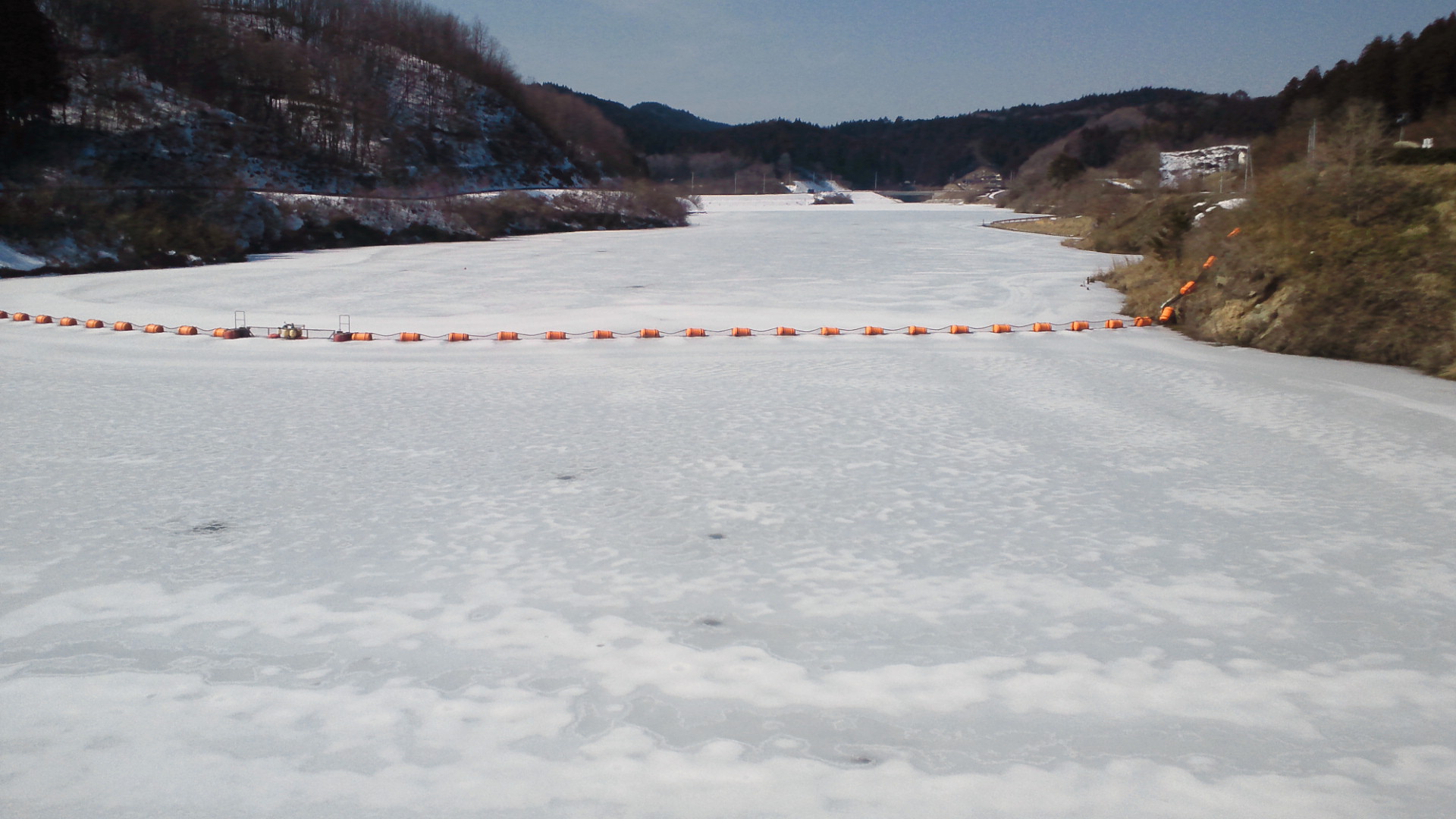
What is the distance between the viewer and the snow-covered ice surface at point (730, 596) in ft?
10.5

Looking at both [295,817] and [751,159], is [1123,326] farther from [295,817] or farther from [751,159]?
[751,159]

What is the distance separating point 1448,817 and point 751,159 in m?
167

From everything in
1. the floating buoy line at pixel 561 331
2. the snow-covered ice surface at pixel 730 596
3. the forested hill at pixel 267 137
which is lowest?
the snow-covered ice surface at pixel 730 596

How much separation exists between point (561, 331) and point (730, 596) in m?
9.27

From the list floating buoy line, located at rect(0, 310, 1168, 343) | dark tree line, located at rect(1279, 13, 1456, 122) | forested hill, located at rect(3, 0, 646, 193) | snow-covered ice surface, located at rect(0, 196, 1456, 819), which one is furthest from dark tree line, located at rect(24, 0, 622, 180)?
A: dark tree line, located at rect(1279, 13, 1456, 122)

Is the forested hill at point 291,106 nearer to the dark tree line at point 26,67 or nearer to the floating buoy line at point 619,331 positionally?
the dark tree line at point 26,67

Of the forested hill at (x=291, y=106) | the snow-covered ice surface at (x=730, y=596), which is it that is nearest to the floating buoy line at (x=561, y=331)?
the snow-covered ice surface at (x=730, y=596)

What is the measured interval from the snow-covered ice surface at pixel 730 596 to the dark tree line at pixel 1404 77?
47188 millimetres

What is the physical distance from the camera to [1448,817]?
2932 mm

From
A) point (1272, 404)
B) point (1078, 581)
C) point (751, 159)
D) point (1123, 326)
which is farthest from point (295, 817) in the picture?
point (751, 159)

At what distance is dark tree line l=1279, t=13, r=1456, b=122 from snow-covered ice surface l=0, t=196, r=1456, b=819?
1858 inches

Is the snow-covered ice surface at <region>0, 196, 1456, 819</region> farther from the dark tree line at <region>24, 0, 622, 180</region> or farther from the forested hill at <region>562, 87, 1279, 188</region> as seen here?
the forested hill at <region>562, 87, 1279, 188</region>

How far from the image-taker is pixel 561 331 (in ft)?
44.0

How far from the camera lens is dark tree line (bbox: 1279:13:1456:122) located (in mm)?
47500
